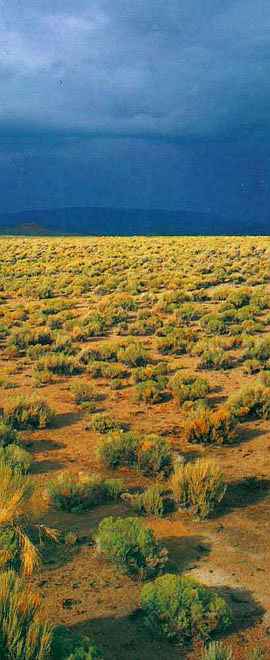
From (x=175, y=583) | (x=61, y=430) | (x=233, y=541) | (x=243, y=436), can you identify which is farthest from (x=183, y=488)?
(x=61, y=430)

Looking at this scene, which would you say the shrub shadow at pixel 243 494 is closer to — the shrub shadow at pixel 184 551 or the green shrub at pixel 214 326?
the shrub shadow at pixel 184 551

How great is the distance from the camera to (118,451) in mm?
8172

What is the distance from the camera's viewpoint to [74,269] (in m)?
36.9

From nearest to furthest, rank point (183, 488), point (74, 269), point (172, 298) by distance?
point (183, 488), point (172, 298), point (74, 269)

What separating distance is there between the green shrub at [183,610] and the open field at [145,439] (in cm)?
8

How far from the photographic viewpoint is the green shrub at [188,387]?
11195mm

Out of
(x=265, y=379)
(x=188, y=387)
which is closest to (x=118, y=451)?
(x=188, y=387)

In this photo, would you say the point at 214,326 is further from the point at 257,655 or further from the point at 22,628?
the point at 22,628

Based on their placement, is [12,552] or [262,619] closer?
[262,619]

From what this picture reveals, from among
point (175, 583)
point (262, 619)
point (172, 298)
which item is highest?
point (172, 298)

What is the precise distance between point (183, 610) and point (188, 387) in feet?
23.1

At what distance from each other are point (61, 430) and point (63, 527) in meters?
3.53

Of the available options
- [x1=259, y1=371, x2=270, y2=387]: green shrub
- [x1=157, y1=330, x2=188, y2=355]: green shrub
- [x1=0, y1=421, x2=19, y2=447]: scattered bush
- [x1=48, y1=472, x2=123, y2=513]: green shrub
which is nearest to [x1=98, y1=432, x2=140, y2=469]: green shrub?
[x1=48, y1=472, x2=123, y2=513]: green shrub

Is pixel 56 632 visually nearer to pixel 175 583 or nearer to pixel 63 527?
pixel 175 583
